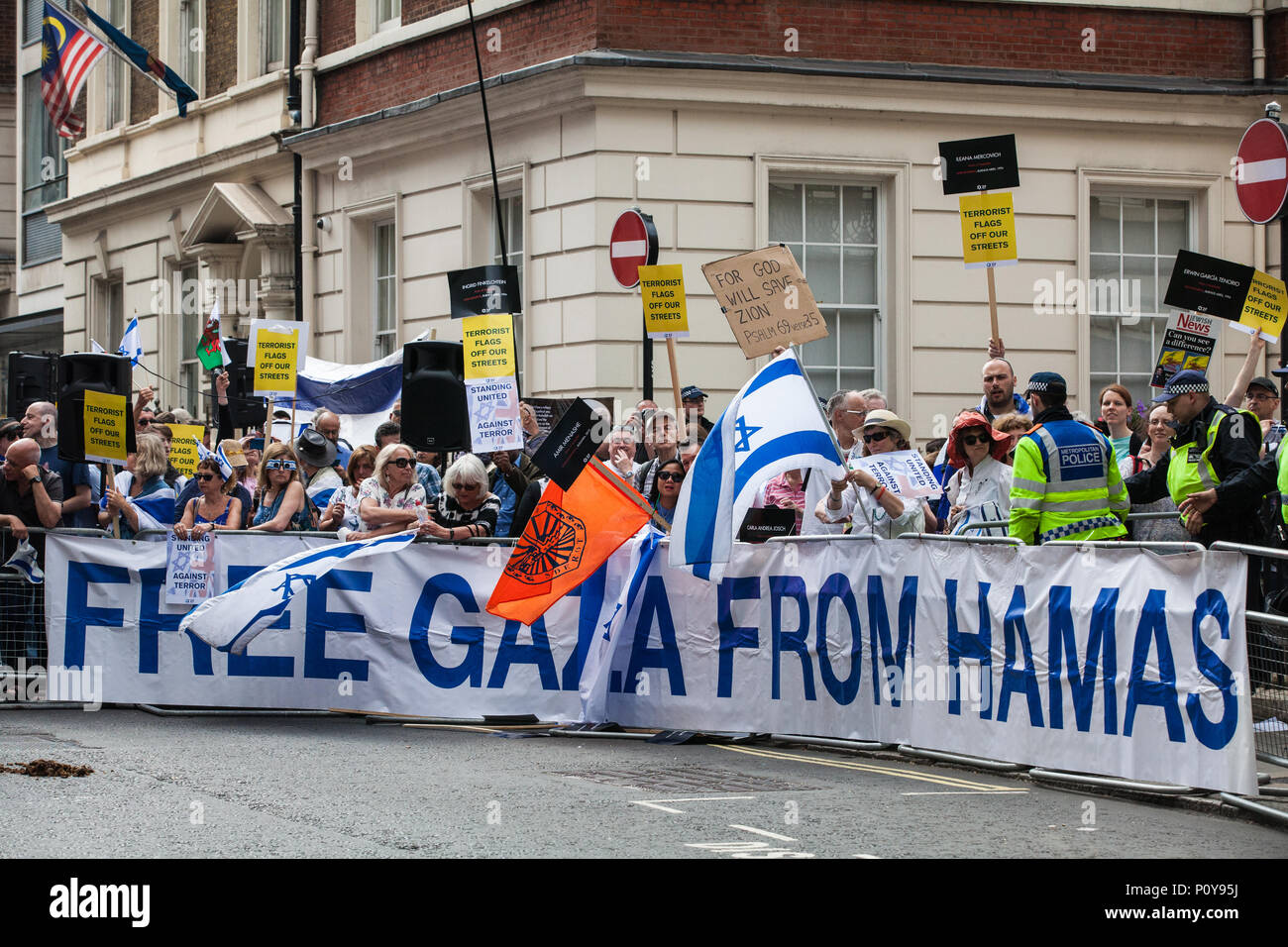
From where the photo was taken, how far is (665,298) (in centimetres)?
1360

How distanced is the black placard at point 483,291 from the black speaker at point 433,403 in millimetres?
1027

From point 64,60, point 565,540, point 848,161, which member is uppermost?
point 64,60

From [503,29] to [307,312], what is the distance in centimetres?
501

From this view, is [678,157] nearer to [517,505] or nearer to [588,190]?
[588,190]

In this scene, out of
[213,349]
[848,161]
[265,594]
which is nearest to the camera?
[265,594]

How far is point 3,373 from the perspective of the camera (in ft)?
127

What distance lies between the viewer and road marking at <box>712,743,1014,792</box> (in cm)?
920

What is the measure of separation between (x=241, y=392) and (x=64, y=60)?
8.47m

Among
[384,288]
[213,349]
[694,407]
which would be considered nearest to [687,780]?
[694,407]

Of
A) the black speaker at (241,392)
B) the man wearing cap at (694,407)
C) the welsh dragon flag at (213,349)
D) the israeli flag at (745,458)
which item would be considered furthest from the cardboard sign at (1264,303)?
the welsh dragon flag at (213,349)

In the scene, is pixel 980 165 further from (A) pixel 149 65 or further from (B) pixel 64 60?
(B) pixel 64 60

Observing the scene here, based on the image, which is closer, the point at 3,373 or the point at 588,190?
the point at 588,190

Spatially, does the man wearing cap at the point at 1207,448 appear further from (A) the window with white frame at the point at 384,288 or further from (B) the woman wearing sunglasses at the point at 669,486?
(A) the window with white frame at the point at 384,288
